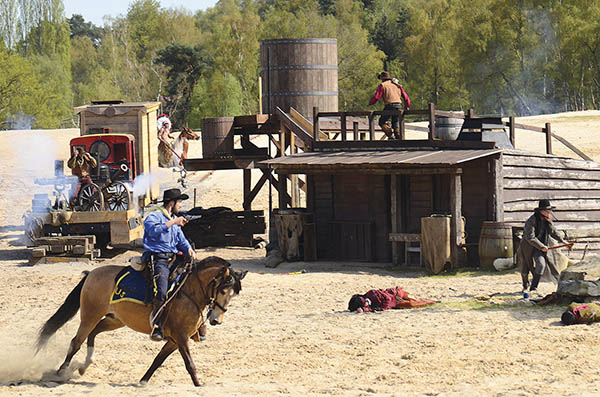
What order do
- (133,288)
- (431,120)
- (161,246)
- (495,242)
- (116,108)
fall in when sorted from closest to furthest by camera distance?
(161,246) < (133,288) < (495,242) < (431,120) < (116,108)

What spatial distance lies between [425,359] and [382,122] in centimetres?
1009

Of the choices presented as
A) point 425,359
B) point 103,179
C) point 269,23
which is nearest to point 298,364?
point 425,359

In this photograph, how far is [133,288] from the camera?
1005 centimetres

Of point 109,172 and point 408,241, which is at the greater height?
point 109,172

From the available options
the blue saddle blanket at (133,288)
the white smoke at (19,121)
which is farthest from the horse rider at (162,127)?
the white smoke at (19,121)

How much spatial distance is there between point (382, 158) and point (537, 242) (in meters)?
5.12

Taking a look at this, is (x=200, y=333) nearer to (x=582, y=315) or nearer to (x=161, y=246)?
(x=161, y=246)

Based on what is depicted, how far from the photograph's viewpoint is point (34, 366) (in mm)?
10641

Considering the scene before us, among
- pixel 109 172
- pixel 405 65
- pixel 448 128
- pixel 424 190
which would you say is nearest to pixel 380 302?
pixel 424 190

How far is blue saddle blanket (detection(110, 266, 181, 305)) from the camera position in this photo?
9945 millimetres

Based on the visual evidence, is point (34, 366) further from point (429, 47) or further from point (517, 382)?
point (429, 47)

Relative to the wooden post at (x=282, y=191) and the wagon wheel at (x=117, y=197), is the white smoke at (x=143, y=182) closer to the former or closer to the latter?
the wagon wheel at (x=117, y=197)

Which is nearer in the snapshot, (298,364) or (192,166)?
(298,364)

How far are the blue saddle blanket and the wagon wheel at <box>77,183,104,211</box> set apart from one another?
1103 centimetres
